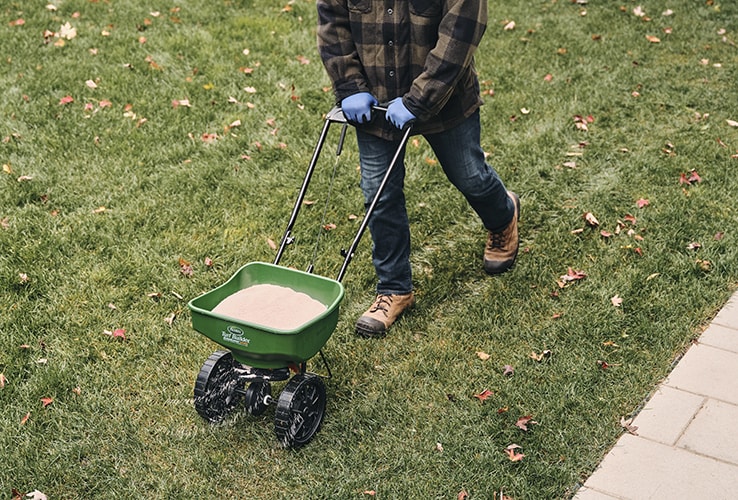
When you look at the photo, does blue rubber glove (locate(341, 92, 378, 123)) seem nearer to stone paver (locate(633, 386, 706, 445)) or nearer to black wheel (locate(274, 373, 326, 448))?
black wheel (locate(274, 373, 326, 448))

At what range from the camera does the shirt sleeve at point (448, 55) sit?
11.9 ft

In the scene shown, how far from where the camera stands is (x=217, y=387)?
3.79 m

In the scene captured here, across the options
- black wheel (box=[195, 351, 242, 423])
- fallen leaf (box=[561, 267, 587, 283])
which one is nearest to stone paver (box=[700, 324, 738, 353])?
fallen leaf (box=[561, 267, 587, 283])

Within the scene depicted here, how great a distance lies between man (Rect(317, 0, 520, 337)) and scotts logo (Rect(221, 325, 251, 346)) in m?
1.12

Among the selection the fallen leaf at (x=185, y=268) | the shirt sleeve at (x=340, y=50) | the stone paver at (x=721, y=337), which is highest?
the shirt sleeve at (x=340, y=50)

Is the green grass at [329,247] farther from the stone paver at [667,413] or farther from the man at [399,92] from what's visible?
the man at [399,92]

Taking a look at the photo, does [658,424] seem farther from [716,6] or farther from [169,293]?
[716,6]

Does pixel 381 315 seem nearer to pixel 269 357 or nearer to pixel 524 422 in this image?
pixel 524 422

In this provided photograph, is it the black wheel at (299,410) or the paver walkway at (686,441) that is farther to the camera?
the black wheel at (299,410)

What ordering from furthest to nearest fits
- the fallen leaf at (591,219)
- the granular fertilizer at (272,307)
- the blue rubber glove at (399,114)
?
the fallen leaf at (591,219) → the blue rubber glove at (399,114) → the granular fertilizer at (272,307)

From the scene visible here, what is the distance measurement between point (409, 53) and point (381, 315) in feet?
4.38

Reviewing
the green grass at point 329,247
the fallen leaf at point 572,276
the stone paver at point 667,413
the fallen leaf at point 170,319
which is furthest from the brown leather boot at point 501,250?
the fallen leaf at point 170,319

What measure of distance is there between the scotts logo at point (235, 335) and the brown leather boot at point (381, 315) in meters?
1.12

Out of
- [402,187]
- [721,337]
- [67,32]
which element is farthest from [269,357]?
[67,32]
